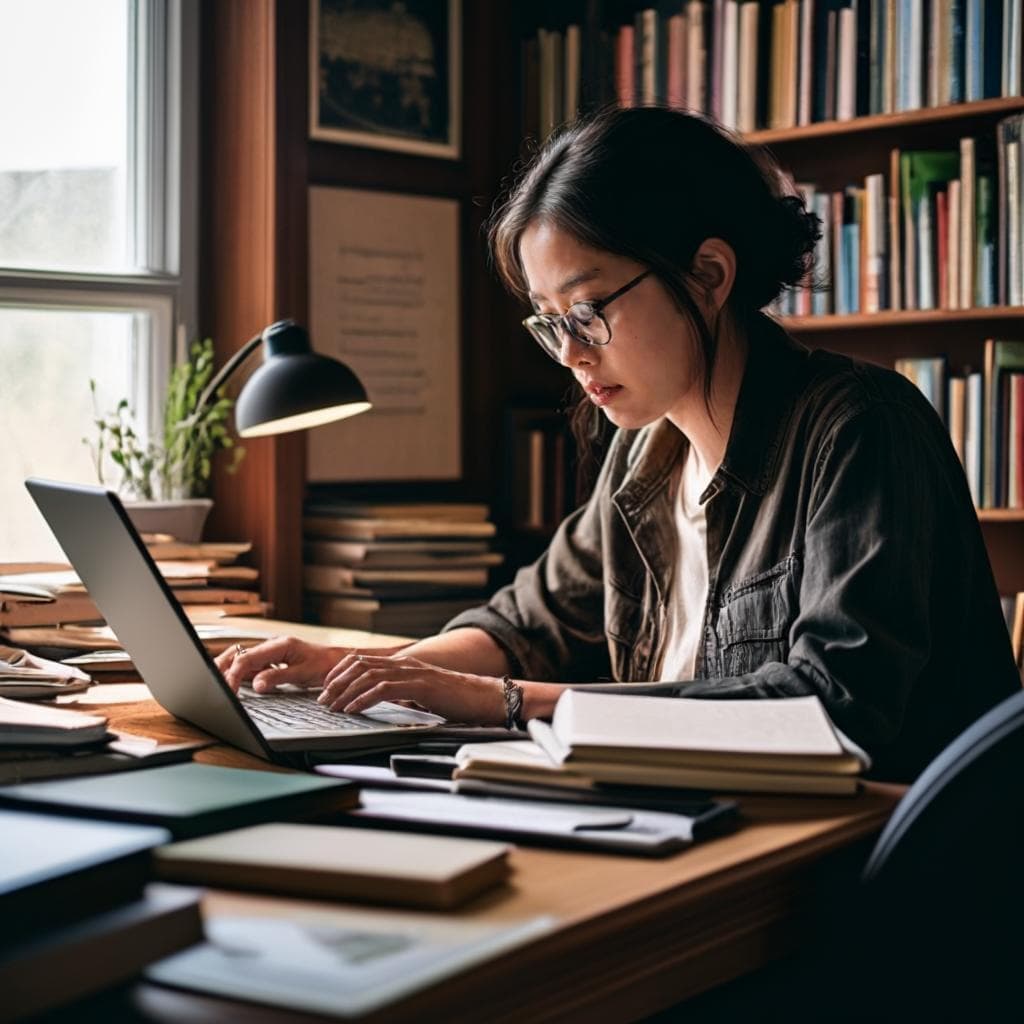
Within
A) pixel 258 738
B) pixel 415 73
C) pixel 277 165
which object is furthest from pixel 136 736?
pixel 415 73

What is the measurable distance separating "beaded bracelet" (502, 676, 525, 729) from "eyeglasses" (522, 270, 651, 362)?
460mm

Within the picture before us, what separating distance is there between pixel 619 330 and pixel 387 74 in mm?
1680

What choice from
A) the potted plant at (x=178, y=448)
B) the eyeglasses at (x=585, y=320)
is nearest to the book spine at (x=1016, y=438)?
the eyeglasses at (x=585, y=320)

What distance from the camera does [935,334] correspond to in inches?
122

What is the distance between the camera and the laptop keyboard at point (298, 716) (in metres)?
1.32

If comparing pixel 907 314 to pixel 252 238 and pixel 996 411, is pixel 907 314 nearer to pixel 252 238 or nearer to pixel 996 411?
pixel 996 411

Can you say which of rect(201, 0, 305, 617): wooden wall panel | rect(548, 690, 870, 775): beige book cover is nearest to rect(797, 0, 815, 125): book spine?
rect(201, 0, 305, 617): wooden wall panel

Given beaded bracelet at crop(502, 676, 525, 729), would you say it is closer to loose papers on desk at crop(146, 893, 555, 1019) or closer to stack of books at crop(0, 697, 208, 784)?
stack of books at crop(0, 697, 208, 784)

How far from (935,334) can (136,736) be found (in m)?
2.18

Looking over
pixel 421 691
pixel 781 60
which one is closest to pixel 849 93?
pixel 781 60

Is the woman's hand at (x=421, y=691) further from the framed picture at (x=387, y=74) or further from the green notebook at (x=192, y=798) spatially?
the framed picture at (x=387, y=74)

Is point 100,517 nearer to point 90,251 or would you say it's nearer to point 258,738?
point 258,738

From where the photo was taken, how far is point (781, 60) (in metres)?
3.00

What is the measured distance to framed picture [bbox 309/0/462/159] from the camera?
10.0 ft
